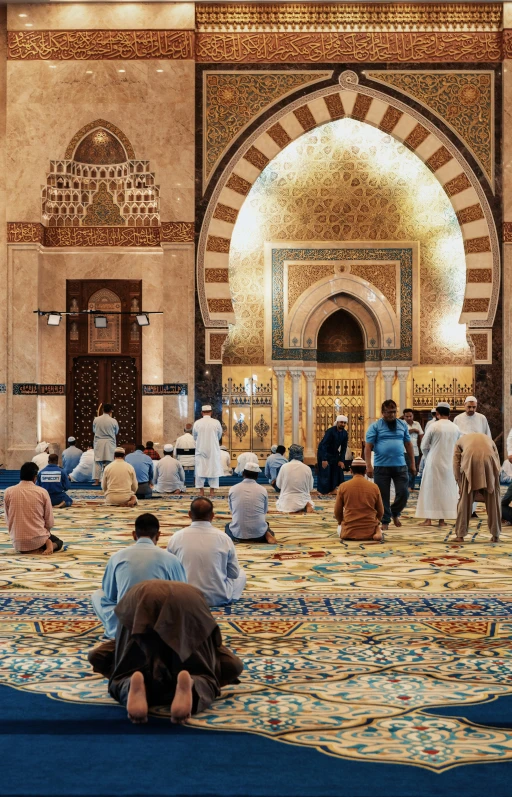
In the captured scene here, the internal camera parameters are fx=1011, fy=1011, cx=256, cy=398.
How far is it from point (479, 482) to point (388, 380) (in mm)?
6089

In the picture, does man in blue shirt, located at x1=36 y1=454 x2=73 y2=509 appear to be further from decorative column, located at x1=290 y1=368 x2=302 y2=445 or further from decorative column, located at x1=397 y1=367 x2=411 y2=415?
decorative column, located at x1=397 y1=367 x2=411 y2=415

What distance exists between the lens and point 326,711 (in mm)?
2219

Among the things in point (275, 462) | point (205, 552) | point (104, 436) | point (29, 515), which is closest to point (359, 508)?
point (29, 515)

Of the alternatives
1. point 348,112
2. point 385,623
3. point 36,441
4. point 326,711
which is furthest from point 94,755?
point 348,112

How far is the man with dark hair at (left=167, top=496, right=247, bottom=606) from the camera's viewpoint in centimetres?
331

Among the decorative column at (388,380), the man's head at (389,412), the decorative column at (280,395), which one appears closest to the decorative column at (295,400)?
the decorative column at (280,395)

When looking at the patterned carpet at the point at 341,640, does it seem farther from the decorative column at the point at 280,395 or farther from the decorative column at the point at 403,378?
the decorative column at the point at 403,378

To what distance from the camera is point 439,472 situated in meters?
5.87

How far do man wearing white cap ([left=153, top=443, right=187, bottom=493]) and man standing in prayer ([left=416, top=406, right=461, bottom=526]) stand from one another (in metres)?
2.65

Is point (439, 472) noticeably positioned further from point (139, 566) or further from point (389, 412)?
point (139, 566)

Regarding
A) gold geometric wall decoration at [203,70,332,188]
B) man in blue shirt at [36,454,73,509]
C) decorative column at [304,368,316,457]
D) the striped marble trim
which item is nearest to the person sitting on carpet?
man in blue shirt at [36,454,73,509]

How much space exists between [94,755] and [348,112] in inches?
343

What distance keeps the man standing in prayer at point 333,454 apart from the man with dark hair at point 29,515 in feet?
11.3

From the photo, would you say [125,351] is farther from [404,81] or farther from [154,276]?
[404,81]
